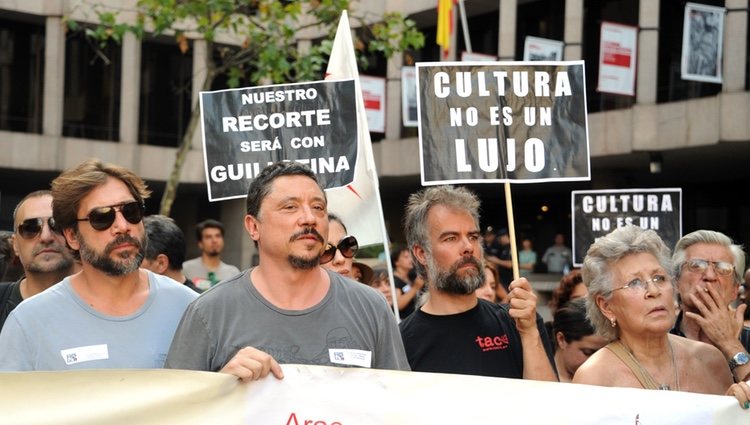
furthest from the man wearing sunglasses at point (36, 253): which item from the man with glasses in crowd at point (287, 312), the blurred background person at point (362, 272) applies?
the blurred background person at point (362, 272)

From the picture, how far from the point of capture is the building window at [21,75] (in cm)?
2956

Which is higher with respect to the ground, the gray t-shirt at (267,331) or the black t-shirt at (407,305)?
the gray t-shirt at (267,331)

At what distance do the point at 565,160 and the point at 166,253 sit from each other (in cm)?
263

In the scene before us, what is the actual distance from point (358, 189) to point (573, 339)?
77.0 inches

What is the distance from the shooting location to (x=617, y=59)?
67.7 feet

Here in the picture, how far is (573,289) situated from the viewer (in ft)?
21.4

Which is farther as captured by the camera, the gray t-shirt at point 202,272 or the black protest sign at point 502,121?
the gray t-shirt at point 202,272

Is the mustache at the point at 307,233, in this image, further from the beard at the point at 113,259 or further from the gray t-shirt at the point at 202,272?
the gray t-shirt at the point at 202,272

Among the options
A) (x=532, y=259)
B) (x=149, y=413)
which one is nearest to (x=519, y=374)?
(x=149, y=413)

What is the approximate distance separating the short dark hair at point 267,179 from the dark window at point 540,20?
2283 centimetres

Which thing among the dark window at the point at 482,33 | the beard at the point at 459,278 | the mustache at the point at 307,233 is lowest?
the beard at the point at 459,278

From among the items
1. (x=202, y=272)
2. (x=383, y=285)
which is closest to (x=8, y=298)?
(x=383, y=285)

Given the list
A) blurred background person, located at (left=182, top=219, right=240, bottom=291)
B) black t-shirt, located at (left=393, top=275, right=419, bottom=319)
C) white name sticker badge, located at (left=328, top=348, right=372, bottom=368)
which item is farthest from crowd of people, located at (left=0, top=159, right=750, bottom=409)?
blurred background person, located at (left=182, top=219, right=240, bottom=291)

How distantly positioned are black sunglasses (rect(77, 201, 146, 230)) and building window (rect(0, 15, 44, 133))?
26.7 meters
